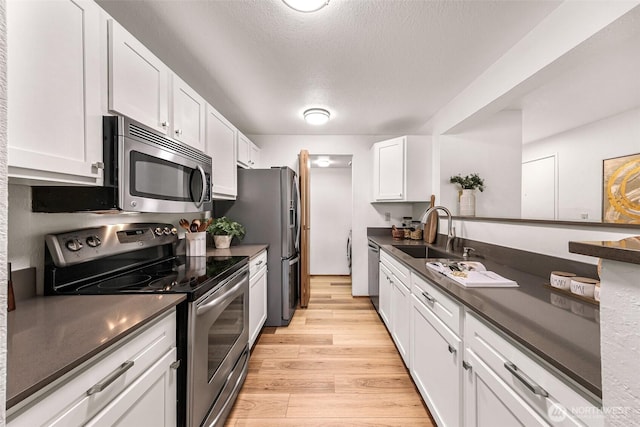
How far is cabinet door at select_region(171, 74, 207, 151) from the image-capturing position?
1.64 metres

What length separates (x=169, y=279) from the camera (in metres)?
1.38

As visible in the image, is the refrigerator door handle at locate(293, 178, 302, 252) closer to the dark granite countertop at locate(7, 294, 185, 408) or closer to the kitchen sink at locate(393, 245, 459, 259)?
the kitchen sink at locate(393, 245, 459, 259)

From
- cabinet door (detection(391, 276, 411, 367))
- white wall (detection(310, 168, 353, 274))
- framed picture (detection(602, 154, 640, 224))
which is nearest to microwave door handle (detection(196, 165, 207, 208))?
cabinet door (detection(391, 276, 411, 367))

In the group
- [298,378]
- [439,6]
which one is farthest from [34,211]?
[439,6]

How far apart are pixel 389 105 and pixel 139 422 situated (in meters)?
2.95

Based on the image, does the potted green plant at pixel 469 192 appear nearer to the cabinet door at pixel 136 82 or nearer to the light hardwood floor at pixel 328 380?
the light hardwood floor at pixel 328 380

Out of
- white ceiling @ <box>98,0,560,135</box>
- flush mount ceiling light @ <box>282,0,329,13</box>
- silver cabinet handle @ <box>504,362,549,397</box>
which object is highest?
white ceiling @ <box>98,0,560,135</box>

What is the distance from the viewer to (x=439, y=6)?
54.3 inches

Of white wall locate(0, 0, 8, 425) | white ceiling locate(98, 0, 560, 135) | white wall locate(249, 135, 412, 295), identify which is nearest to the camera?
white wall locate(0, 0, 8, 425)

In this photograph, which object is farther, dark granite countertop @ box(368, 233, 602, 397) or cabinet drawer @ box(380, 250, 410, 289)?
cabinet drawer @ box(380, 250, 410, 289)

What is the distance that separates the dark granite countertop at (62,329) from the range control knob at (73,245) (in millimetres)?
227

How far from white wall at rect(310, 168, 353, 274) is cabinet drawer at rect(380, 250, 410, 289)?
2.29 m

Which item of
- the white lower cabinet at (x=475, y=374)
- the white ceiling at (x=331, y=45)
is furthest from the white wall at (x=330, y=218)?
the white lower cabinet at (x=475, y=374)

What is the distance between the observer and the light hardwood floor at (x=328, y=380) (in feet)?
5.24
